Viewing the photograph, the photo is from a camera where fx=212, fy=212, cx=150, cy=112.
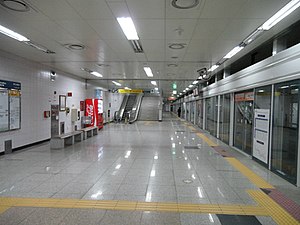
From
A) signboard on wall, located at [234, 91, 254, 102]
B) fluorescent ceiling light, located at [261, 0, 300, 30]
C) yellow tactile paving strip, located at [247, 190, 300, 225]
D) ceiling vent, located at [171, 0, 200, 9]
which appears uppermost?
fluorescent ceiling light, located at [261, 0, 300, 30]

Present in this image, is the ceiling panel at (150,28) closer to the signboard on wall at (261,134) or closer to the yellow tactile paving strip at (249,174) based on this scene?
the signboard on wall at (261,134)

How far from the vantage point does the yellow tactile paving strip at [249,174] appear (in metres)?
4.10

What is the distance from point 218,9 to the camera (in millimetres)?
3541

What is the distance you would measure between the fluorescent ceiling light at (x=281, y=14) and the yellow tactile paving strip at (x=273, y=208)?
10.3 feet

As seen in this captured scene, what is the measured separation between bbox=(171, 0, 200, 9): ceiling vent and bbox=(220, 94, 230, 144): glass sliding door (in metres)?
5.92

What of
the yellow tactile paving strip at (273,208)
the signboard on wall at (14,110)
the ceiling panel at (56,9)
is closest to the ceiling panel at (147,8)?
the ceiling panel at (56,9)

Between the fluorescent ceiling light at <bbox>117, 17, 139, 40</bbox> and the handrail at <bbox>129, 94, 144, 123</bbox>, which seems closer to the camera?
the fluorescent ceiling light at <bbox>117, 17, 139, 40</bbox>

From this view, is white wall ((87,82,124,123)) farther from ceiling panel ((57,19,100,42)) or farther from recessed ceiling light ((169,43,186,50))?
recessed ceiling light ((169,43,186,50))

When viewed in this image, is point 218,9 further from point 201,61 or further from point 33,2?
point 201,61

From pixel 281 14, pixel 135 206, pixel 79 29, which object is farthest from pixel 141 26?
pixel 135 206

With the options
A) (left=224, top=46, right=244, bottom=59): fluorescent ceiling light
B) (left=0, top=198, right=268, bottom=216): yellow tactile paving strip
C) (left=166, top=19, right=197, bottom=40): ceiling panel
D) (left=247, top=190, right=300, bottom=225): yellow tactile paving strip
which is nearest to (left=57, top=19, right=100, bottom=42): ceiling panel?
(left=166, top=19, right=197, bottom=40): ceiling panel

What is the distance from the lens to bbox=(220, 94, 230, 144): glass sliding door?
873 cm

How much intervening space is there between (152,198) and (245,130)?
4.99m

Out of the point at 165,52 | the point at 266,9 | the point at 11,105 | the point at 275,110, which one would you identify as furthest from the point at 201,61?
the point at 11,105
